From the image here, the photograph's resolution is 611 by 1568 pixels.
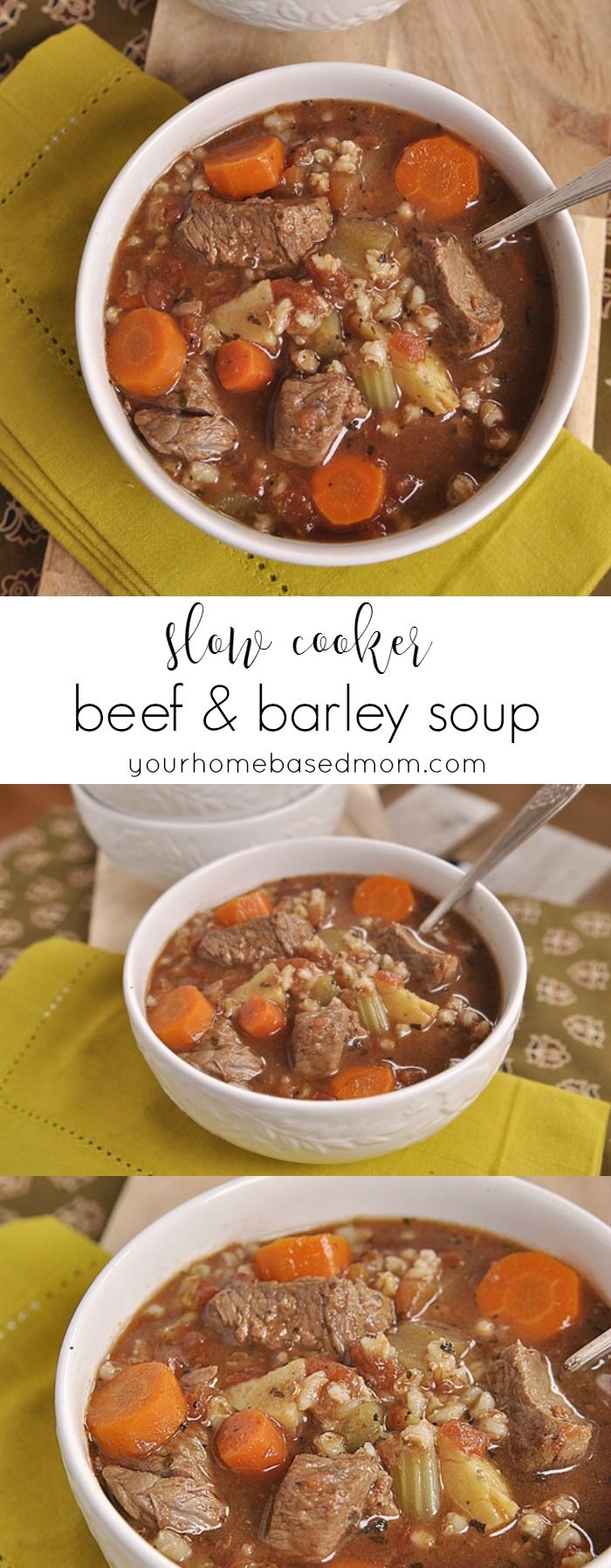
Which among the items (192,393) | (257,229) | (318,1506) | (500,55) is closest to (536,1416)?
(318,1506)

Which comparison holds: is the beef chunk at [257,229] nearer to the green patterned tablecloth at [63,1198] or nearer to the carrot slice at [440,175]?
the carrot slice at [440,175]

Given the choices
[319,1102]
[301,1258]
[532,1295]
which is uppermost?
[319,1102]

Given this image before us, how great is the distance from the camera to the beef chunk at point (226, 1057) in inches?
48.9

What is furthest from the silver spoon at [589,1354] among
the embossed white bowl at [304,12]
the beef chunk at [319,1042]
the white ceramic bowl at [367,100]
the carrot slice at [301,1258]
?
the embossed white bowl at [304,12]

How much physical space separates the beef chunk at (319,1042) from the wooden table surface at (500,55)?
59cm

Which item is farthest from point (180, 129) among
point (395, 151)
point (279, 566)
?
point (279, 566)

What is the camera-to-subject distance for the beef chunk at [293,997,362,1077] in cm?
125

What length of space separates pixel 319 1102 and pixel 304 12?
85 centimetres

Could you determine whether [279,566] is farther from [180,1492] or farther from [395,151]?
[180,1492]

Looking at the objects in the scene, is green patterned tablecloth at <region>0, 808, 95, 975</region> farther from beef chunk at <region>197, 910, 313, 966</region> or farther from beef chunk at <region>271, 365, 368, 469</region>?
beef chunk at <region>271, 365, 368, 469</region>

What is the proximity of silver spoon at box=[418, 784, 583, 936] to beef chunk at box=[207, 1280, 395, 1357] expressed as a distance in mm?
376

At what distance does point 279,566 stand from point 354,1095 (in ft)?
1.56

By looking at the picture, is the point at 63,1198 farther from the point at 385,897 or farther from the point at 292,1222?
the point at 385,897

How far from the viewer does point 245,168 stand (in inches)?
42.5
